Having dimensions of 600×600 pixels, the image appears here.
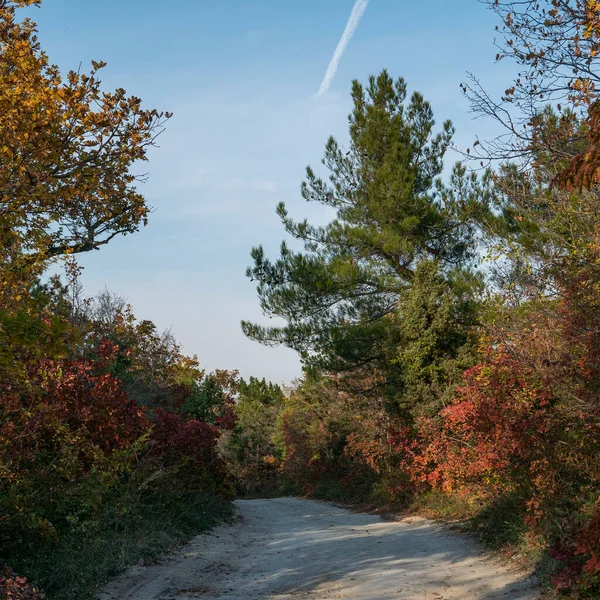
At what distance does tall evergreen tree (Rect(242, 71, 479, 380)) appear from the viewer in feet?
68.2

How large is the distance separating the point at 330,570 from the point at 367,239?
13.2 meters

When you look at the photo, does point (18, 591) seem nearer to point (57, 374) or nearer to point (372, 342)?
point (57, 374)

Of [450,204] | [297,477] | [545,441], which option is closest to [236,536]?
[545,441]

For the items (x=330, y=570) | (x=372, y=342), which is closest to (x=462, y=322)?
(x=372, y=342)

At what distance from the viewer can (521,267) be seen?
40.9 ft

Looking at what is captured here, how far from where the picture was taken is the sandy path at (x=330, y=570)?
788 centimetres

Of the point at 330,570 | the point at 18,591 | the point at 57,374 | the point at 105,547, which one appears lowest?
the point at 330,570

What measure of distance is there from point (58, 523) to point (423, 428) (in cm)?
1019

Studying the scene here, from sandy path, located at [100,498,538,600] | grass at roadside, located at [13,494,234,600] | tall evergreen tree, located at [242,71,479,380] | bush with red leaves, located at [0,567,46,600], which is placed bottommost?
sandy path, located at [100,498,538,600]

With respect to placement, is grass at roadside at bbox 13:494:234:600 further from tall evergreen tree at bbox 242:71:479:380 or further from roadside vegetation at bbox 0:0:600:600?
tall evergreen tree at bbox 242:71:479:380

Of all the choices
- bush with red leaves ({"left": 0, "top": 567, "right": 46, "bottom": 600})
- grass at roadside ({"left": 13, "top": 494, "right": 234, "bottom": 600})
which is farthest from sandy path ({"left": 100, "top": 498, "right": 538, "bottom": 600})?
bush with red leaves ({"left": 0, "top": 567, "right": 46, "bottom": 600})

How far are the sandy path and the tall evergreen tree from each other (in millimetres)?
8636

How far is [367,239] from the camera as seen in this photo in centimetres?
2077

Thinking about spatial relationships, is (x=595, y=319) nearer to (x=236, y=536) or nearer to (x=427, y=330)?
(x=236, y=536)
